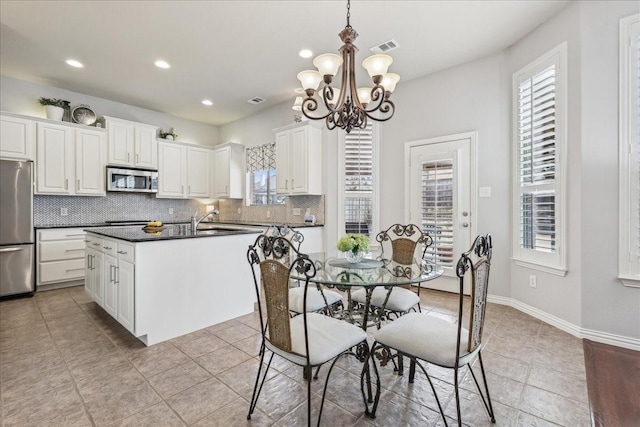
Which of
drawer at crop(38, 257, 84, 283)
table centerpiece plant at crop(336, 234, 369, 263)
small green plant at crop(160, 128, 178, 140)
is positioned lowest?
drawer at crop(38, 257, 84, 283)

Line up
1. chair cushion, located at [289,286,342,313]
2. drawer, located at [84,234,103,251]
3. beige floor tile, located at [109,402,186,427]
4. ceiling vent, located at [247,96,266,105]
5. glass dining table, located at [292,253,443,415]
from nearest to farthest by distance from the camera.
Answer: beige floor tile, located at [109,402,186,427] < glass dining table, located at [292,253,443,415] < chair cushion, located at [289,286,342,313] < drawer, located at [84,234,103,251] < ceiling vent, located at [247,96,266,105]

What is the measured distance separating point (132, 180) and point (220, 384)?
174 inches

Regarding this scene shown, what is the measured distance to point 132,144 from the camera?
5.07 m

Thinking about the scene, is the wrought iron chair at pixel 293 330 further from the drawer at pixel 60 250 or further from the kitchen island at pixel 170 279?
the drawer at pixel 60 250

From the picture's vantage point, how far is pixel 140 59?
3.81m

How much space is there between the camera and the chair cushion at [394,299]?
2.26m

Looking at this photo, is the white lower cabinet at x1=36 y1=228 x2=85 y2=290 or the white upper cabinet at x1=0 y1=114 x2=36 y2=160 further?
the white lower cabinet at x1=36 y1=228 x2=85 y2=290

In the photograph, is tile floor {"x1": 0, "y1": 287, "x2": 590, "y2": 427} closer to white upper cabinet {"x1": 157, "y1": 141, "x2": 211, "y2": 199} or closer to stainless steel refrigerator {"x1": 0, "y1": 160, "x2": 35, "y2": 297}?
stainless steel refrigerator {"x1": 0, "y1": 160, "x2": 35, "y2": 297}

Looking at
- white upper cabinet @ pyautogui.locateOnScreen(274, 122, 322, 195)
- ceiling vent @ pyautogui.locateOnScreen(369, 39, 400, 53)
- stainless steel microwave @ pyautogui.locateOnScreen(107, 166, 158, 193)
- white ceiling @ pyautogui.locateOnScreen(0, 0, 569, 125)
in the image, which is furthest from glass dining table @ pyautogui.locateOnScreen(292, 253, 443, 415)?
stainless steel microwave @ pyautogui.locateOnScreen(107, 166, 158, 193)

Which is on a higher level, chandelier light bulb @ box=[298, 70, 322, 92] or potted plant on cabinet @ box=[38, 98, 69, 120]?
potted plant on cabinet @ box=[38, 98, 69, 120]

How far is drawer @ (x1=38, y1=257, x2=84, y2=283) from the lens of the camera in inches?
159

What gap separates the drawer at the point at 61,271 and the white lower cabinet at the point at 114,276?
1245mm

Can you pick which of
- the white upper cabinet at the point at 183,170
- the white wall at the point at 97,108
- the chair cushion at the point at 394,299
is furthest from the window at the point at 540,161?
the white wall at the point at 97,108

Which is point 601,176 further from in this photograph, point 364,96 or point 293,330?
point 293,330
